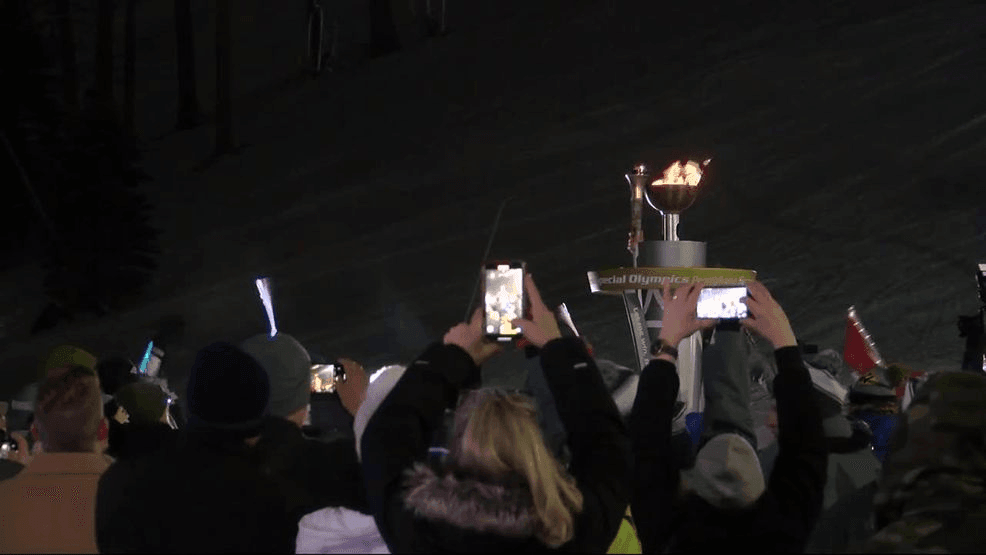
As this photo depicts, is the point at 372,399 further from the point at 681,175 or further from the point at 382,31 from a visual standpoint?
the point at 382,31

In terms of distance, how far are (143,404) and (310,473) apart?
4.88 ft

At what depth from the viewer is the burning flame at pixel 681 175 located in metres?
11.3

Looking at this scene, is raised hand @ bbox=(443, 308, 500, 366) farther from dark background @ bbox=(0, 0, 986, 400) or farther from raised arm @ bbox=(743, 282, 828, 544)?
dark background @ bbox=(0, 0, 986, 400)

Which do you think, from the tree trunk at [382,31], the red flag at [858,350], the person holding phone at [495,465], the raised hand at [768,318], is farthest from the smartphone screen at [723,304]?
the tree trunk at [382,31]

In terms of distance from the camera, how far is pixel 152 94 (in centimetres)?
5216

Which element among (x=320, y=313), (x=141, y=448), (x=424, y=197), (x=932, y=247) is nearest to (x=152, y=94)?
(x=424, y=197)

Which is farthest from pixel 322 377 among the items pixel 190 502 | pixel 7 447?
pixel 190 502

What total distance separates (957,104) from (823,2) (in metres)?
10.3

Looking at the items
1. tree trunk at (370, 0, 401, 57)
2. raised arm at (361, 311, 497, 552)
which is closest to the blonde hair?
raised arm at (361, 311, 497, 552)

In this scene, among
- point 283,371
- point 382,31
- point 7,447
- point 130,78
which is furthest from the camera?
point 130,78

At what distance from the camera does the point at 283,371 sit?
402 cm

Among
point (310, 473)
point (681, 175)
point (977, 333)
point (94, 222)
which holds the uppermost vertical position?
point (94, 222)

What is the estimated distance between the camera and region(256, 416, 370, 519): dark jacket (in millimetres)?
3664

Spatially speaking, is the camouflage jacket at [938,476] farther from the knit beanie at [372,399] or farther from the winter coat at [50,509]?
the winter coat at [50,509]
